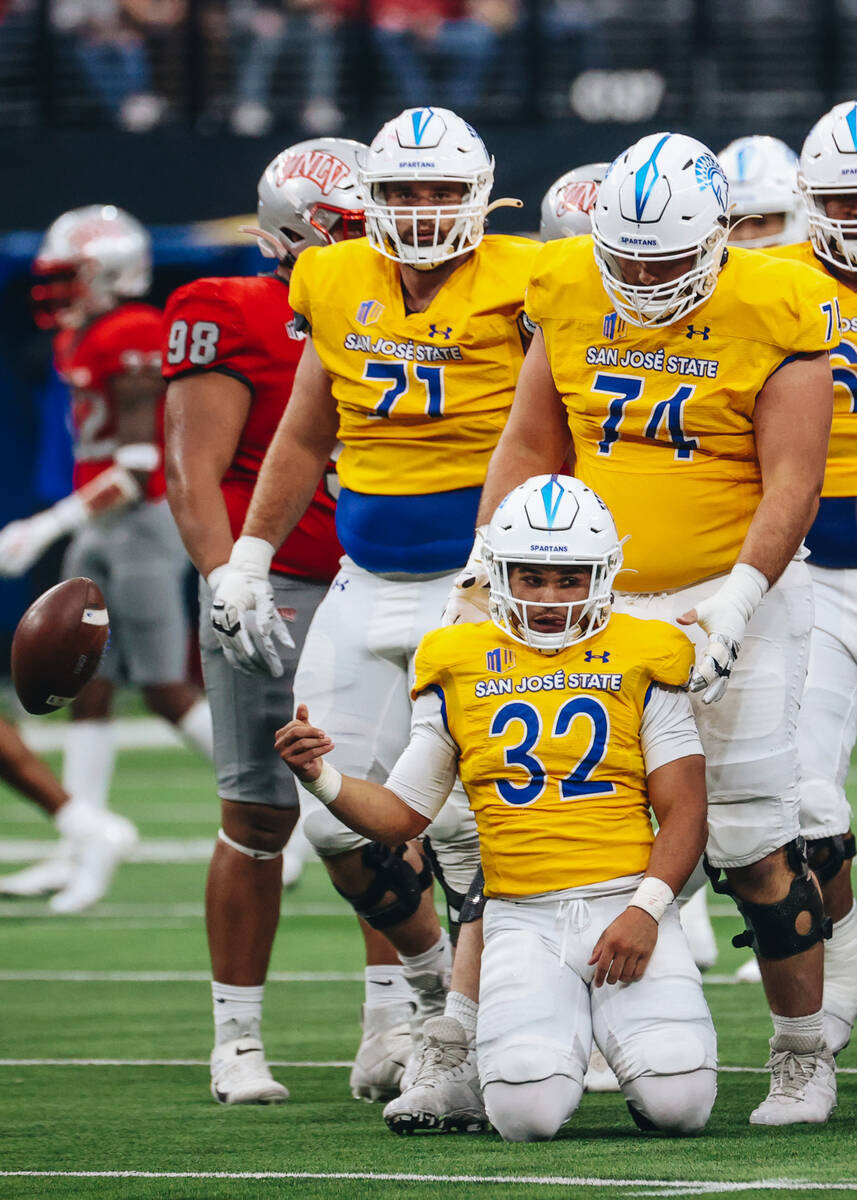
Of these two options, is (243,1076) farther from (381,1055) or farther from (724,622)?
(724,622)

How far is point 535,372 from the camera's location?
426cm

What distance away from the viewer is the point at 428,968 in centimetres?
466

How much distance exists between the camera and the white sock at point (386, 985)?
4.84 m

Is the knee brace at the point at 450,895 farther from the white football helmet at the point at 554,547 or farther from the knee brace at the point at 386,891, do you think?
the white football helmet at the point at 554,547

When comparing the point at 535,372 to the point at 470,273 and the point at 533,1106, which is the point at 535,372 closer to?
the point at 470,273

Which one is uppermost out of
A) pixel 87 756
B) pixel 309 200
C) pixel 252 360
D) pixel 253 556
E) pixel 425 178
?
pixel 425 178

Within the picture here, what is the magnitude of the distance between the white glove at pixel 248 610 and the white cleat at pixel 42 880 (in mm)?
3334

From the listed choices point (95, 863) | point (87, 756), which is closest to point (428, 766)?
point (95, 863)

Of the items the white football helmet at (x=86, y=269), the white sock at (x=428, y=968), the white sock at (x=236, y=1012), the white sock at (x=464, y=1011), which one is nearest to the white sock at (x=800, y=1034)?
the white sock at (x=464, y=1011)

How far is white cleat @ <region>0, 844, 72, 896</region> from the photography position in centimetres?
782

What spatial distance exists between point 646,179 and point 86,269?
4539mm

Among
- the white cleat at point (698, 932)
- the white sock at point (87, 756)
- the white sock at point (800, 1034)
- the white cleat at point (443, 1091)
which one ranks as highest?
the white sock at point (800, 1034)

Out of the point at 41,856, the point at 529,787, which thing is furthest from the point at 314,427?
the point at 41,856

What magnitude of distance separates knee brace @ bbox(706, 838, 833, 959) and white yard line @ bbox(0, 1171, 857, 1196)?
0.69m
